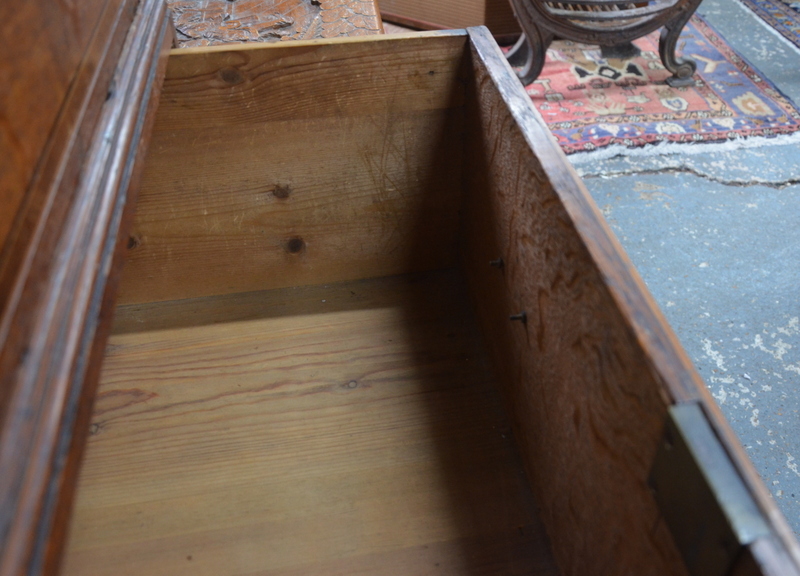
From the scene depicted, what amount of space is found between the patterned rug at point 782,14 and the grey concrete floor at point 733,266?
0.65 metres

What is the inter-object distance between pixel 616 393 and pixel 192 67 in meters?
0.71

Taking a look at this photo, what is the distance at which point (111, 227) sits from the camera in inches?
19.3

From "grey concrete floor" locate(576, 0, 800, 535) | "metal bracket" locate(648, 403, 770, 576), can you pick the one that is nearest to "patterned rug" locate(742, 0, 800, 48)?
"grey concrete floor" locate(576, 0, 800, 535)

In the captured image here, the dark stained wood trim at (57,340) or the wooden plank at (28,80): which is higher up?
the wooden plank at (28,80)

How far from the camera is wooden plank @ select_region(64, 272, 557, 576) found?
0.79 meters

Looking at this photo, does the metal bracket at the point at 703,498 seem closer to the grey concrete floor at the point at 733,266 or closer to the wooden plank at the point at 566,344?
the wooden plank at the point at 566,344

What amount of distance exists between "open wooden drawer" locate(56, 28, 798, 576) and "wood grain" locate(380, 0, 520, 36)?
1.94 m

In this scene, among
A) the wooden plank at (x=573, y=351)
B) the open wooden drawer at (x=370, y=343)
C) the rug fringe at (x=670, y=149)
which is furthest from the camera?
the rug fringe at (x=670, y=149)

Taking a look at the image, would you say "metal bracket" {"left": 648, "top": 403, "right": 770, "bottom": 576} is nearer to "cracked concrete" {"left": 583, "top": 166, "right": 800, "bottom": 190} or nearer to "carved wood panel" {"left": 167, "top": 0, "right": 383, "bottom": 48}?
"carved wood panel" {"left": 167, "top": 0, "right": 383, "bottom": 48}

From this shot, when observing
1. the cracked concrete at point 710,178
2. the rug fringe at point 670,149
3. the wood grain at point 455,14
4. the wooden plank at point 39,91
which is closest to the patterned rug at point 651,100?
the rug fringe at point 670,149

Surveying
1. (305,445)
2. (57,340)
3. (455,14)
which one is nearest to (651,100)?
(455,14)

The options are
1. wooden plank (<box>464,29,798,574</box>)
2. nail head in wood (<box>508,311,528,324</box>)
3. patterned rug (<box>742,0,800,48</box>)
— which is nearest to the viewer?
wooden plank (<box>464,29,798,574</box>)

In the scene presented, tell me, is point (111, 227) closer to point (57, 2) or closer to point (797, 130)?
point (57, 2)

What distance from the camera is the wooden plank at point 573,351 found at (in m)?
0.49
